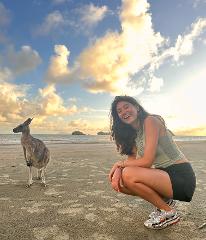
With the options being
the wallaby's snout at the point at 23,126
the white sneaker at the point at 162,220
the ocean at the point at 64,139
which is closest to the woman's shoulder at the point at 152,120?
the white sneaker at the point at 162,220

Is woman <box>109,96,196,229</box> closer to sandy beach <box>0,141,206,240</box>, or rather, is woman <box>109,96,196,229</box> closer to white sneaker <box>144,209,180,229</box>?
white sneaker <box>144,209,180,229</box>

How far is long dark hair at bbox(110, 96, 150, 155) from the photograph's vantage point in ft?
16.6

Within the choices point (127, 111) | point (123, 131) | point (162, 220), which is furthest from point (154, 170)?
point (127, 111)

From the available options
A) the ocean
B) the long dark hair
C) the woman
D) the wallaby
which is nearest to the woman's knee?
A: the woman

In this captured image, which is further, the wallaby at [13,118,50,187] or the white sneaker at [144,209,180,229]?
the wallaby at [13,118,50,187]

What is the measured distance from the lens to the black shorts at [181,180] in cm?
472

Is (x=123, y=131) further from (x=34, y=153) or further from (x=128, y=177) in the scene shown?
(x=34, y=153)

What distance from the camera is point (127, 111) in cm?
502

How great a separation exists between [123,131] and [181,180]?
1.15 meters

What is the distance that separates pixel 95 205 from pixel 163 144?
75.5 inches

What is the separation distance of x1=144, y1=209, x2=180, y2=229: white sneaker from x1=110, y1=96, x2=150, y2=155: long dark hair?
1090 mm

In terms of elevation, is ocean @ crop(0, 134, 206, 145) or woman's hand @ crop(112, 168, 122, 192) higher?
woman's hand @ crop(112, 168, 122, 192)

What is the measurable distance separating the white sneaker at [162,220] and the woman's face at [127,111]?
1384 mm

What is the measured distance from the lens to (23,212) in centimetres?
557
